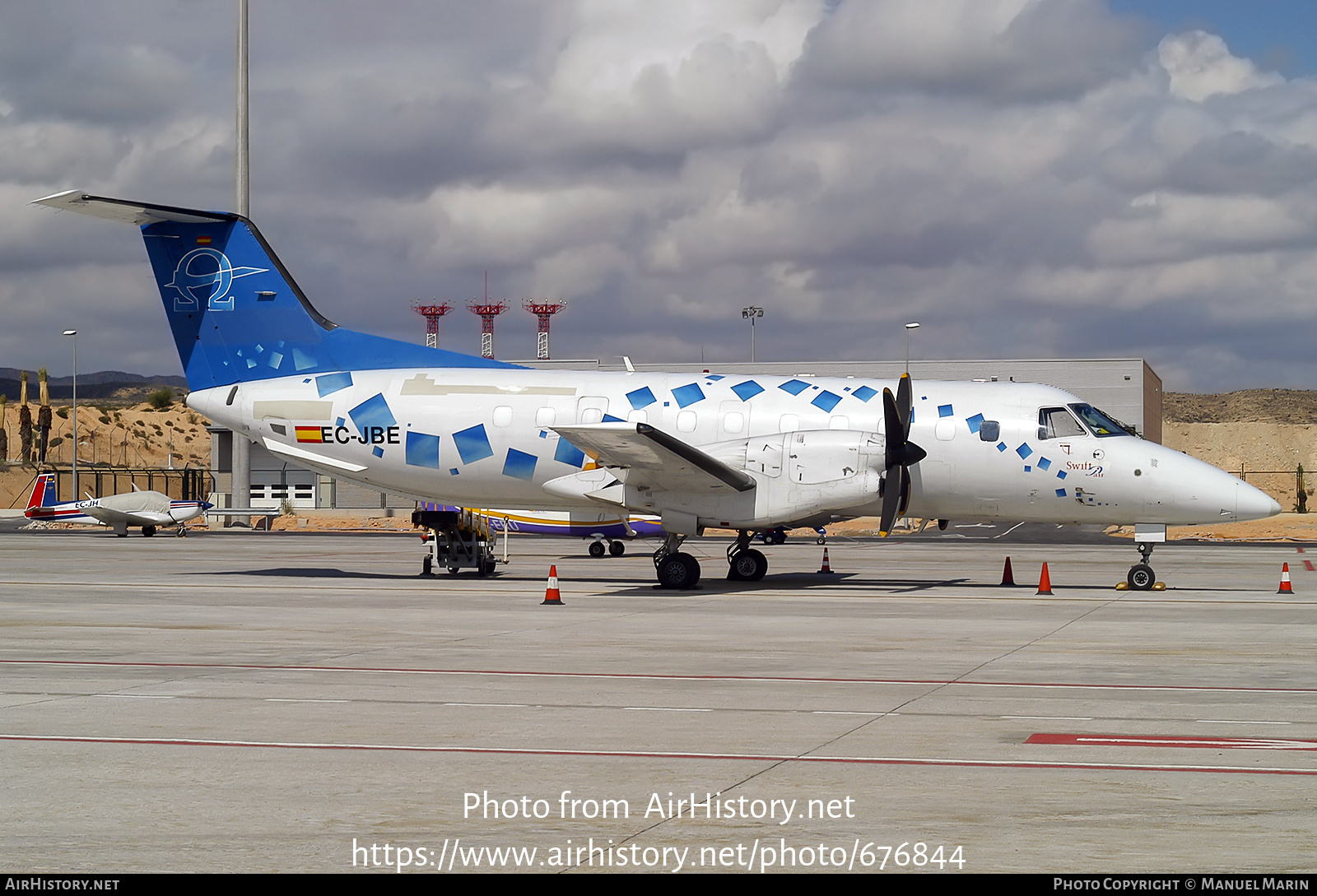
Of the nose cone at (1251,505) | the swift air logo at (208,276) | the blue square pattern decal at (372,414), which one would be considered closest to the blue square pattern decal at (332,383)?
the blue square pattern decal at (372,414)

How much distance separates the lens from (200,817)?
21.5ft

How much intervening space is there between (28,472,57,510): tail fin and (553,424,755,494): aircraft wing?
3842 centimetres

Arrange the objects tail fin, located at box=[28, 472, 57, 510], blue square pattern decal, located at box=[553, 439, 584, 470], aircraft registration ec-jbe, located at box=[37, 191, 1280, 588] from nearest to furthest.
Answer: aircraft registration ec-jbe, located at box=[37, 191, 1280, 588]
blue square pattern decal, located at box=[553, 439, 584, 470]
tail fin, located at box=[28, 472, 57, 510]

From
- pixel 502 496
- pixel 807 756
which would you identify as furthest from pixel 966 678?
pixel 502 496

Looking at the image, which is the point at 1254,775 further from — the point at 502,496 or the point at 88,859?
the point at 502,496

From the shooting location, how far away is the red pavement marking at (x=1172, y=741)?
28.4 ft

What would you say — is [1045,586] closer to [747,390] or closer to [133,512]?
[747,390]

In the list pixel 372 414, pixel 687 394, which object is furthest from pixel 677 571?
pixel 372 414

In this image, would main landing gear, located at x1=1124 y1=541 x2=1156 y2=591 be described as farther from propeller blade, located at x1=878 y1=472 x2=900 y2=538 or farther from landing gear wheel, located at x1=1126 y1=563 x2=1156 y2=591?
propeller blade, located at x1=878 y1=472 x2=900 y2=538

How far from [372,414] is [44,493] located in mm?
34370

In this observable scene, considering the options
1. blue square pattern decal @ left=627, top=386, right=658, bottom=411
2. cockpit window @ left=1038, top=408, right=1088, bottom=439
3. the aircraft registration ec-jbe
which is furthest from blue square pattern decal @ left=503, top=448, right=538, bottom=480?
cockpit window @ left=1038, top=408, right=1088, bottom=439

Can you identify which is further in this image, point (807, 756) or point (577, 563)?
point (577, 563)

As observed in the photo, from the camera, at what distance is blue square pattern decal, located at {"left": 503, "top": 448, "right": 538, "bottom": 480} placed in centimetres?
2505
